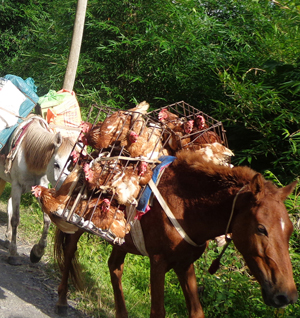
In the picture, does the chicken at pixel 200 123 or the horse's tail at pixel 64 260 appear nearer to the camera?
the chicken at pixel 200 123

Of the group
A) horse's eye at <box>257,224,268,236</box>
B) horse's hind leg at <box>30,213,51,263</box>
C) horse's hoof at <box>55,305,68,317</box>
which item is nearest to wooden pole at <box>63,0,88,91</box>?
horse's hind leg at <box>30,213,51,263</box>

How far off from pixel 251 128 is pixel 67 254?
9.62 feet

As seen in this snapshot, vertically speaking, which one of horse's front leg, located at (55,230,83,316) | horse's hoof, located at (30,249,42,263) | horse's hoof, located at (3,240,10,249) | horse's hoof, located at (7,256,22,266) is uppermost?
horse's front leg, located at (55,230,83,316)

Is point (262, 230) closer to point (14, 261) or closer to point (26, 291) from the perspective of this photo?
point (26, 291)

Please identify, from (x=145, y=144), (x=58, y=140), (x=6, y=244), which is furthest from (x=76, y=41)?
(x=145, y=144)

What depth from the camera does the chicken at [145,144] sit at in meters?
3.17

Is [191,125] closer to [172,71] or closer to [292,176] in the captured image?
[292,176]

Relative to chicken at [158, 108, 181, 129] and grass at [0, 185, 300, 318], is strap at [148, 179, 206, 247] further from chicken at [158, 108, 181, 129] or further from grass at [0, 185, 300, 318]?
grass at [0, 185, 300, 318]

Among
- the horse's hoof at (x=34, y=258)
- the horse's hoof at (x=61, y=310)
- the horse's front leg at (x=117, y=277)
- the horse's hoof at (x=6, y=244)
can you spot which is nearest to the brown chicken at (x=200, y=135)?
the horse's front leg at (x=117, y=277)

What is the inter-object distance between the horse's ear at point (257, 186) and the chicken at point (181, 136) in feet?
3.47

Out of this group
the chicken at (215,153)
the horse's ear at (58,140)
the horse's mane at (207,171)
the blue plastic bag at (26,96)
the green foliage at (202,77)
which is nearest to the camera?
the horse's mane at (207,171)

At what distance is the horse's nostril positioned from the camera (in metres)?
2.44

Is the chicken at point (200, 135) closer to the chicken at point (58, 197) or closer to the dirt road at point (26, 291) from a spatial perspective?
the chicken at point (58, 197)

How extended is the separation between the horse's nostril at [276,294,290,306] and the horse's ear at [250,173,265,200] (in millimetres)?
645
